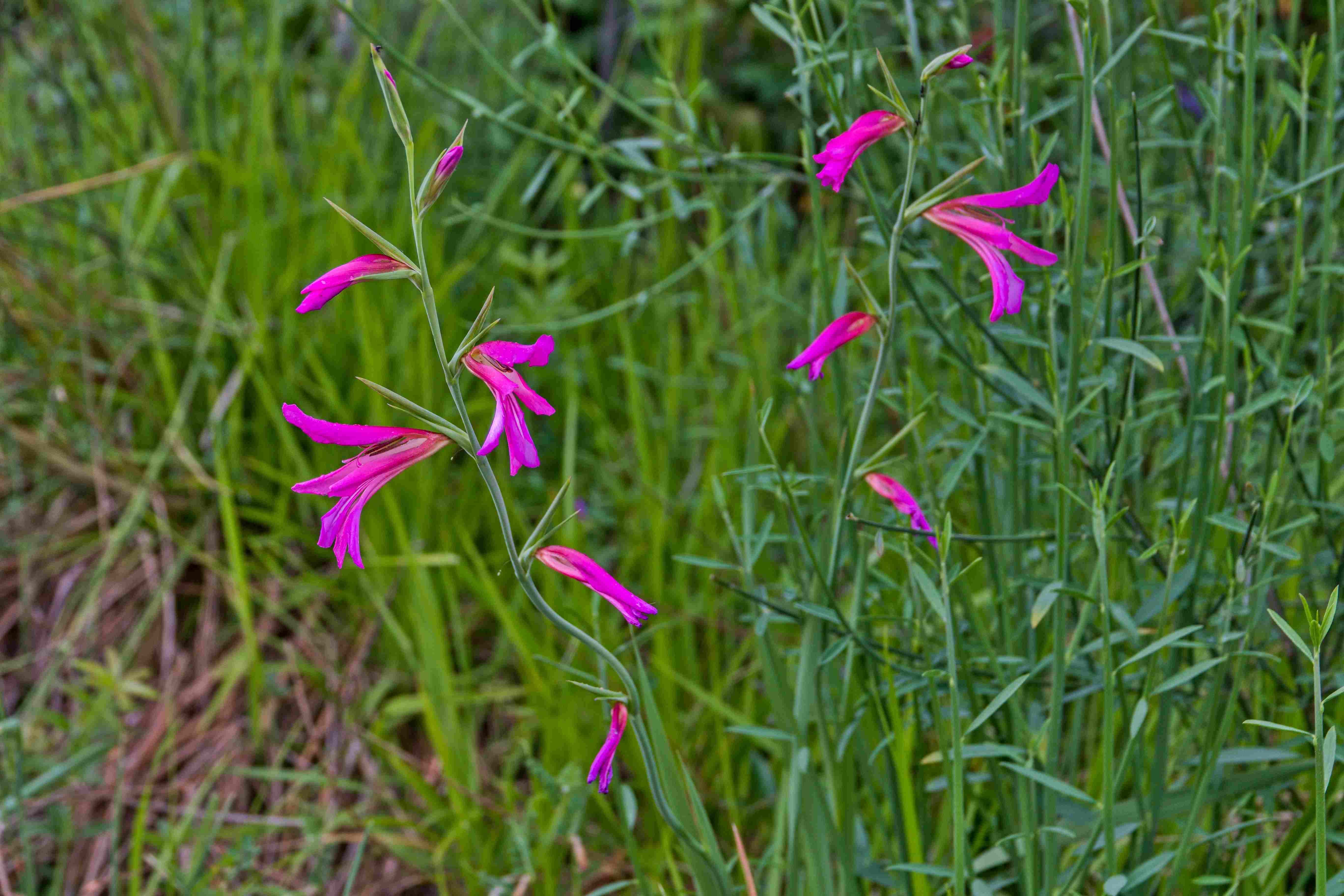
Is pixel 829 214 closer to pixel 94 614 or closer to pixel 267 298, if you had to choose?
pixel 267 298

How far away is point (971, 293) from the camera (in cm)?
121

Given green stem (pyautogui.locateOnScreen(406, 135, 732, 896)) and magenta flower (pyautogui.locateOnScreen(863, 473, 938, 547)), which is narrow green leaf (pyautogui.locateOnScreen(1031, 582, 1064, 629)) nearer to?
magenta flower (pyautogui.locateOnScreen(863, 473, 938, 547))

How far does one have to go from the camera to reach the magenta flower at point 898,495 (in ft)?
2.72

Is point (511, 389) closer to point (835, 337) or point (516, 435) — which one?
point (516, 435)

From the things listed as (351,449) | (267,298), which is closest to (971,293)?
(351,449)

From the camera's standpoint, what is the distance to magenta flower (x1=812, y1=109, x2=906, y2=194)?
699 millimetres

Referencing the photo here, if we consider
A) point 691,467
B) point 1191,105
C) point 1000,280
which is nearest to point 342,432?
point 1000,280

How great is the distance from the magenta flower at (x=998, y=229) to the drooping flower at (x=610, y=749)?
0.34 meters

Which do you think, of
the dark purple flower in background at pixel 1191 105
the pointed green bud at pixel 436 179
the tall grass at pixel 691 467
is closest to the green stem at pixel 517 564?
the pointed green bud at pixel 436 179

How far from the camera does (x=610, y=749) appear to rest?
73 cm

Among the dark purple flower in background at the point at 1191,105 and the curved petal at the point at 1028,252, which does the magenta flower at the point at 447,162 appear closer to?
the curved petal at the point at 1028,252

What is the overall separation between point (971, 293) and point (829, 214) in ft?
4.39

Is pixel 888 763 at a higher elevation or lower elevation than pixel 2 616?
higher

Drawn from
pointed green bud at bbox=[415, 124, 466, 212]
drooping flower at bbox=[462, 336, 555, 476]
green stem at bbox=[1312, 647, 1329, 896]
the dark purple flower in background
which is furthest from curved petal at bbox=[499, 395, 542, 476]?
the dark purple flower in background
